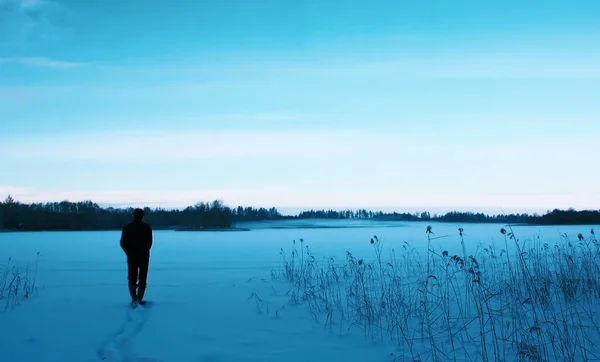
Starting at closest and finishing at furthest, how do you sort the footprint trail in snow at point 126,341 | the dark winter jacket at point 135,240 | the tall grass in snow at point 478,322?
the footprint trail in snow at point 126,341
the tall grass in snow at point 478,322
the dark winter jacket at point 135,240

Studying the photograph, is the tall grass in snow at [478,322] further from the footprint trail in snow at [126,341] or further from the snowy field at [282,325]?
the footprint trail in snow at [126,341]

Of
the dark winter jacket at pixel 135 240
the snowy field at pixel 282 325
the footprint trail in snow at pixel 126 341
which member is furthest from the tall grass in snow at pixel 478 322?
the dark winter jacket at pixel 135 240

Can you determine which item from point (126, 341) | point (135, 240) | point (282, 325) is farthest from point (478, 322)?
point (135, 240)

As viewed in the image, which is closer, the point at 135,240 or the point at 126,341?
the point at 126,341

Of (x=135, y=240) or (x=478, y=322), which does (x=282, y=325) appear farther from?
(x=135, y=240)

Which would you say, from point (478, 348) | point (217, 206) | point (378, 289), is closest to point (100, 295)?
point (378, 289)

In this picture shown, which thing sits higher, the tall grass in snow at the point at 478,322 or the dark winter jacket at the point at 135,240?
the dark winter jacket at the point at 135,240

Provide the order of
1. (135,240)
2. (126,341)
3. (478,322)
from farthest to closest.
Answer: (135,240), (478,322), (126,341)

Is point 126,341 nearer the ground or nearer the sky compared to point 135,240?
nearer the ground

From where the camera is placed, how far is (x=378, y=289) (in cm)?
765

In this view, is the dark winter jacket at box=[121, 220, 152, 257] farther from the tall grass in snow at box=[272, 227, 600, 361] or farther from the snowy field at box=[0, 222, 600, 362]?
the tall grass in snow at box=[272, 227, 600, 361]

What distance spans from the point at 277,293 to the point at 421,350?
3.83 m

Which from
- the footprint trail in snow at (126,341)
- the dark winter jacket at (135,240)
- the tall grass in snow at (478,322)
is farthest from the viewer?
the dark winter jacket at (135,240)

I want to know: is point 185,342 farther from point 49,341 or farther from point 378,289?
point 378,289
